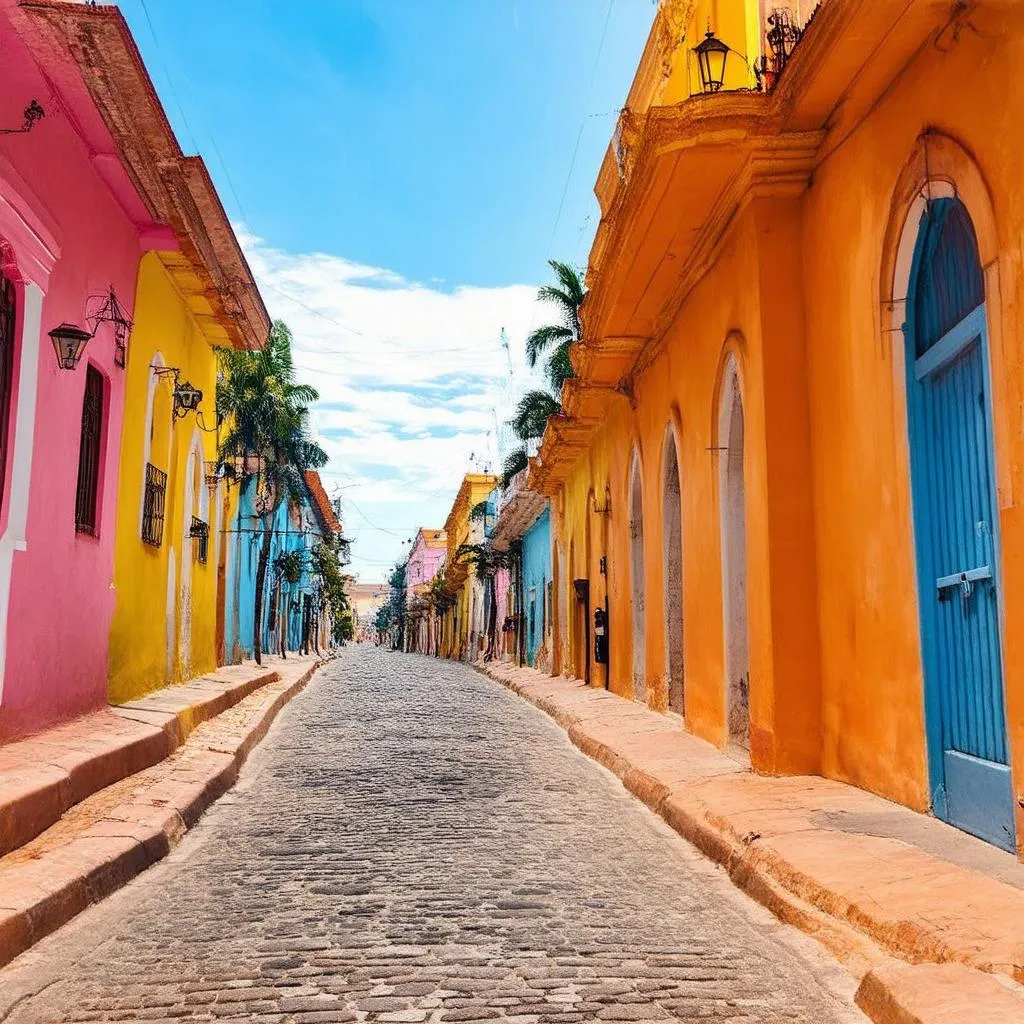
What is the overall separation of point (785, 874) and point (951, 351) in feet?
9.16

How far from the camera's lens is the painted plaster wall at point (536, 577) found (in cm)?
2752

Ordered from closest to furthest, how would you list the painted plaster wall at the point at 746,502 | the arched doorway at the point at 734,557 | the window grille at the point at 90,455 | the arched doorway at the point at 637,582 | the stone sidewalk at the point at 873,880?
the stone sidewalk at the point at 873,880 < the painted plaster wall at the point at 746,502 < the arched doorway at the point at 734,557 < the window grille at the point at 90,455 < the arched doorway at the point at 637,582

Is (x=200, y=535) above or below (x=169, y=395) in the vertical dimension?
below

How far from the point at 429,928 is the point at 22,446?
16.0ft

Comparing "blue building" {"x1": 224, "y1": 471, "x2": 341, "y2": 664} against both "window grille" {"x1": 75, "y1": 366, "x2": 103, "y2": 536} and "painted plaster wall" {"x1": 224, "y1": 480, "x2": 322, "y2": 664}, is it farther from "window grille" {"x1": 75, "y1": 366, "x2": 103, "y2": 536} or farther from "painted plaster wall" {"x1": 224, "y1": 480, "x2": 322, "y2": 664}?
"window grille" {"x1": 75, "y1": 366, "x2": 103, "y2": 536}

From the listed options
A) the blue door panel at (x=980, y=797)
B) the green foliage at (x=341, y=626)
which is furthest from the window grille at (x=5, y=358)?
the green foliage at (x=341, y=626)

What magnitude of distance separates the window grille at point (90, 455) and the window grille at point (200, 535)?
4639 millimetres

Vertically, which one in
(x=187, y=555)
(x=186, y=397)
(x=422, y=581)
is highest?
(x=422, y=581)

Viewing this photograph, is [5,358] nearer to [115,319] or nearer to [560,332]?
[115,319]

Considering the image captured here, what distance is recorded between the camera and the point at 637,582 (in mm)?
14852

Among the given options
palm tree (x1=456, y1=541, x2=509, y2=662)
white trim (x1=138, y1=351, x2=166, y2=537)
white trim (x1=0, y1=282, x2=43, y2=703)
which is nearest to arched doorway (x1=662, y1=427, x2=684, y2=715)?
white trim (x1=138, y1=351, x2=166, y2=537)

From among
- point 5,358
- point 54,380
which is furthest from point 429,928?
point 54,380

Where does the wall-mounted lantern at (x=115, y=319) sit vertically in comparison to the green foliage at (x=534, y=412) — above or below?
below

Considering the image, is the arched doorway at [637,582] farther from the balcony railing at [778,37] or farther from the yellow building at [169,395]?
the balcony railing at [778,37]
